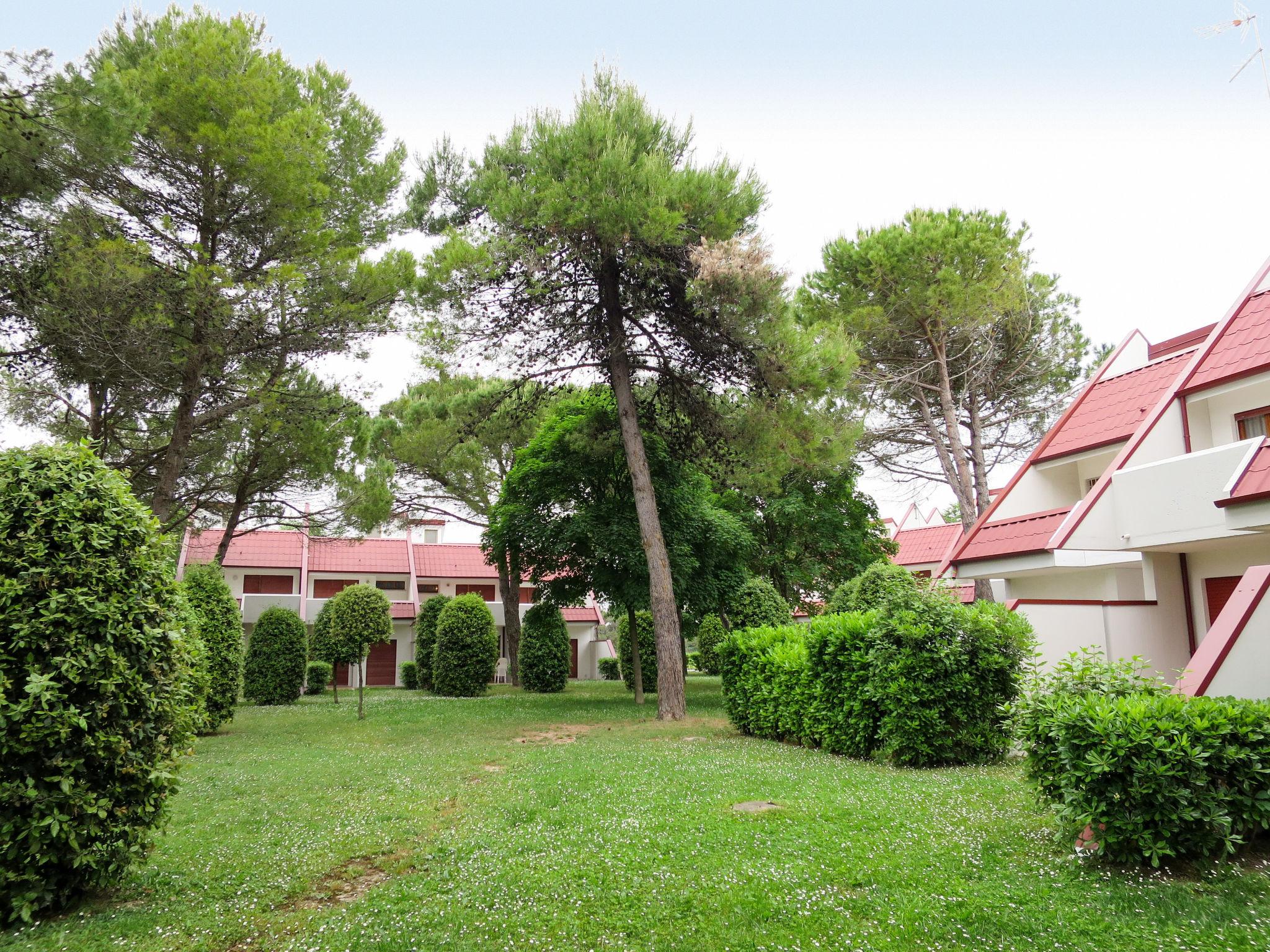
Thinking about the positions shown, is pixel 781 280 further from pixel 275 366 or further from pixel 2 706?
pixel 2 706

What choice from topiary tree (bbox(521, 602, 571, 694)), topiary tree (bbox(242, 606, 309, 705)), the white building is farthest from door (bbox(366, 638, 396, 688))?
topiary tree (bbox(242, 606, 309, 705))

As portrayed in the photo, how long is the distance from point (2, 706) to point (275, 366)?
1225 centimetres

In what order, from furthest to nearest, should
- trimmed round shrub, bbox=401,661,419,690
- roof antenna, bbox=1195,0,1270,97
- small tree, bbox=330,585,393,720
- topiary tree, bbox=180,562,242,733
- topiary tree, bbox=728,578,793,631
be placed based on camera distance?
1. trimmed round shrub, bbox=401,661,419,690
2. topiary tree, bbox=728,578,793,631
3. small tree, bbox=330,585,393,720
4. topiary tree, bbox=180,562,242,733
5. roof antenna, bbox=1195,0,1270,97

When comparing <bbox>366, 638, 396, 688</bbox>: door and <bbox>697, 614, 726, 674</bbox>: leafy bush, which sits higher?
<bbox>697, 614, 726, 674</bbox>: leafy bush

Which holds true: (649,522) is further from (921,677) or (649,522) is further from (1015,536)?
(921,677)

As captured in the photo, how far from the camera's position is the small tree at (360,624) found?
17266 mm

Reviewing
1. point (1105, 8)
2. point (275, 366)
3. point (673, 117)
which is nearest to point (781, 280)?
point (673, 117)

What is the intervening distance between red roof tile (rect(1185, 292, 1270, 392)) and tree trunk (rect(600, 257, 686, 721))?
909cm

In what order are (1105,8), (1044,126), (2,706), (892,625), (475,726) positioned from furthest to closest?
1. (475,726)
2. (1044,126)
3. (1105,8)
4. (892,625)
5. (2,706)

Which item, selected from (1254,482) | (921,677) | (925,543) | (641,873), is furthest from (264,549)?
(1254,482)

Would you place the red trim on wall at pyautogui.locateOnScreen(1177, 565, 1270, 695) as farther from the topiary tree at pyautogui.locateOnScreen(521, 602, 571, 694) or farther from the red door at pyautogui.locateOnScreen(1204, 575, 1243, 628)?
the topiary tree at pyautogui.locateOnScreen(521, 602, 571, 694)

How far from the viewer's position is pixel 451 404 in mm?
22469

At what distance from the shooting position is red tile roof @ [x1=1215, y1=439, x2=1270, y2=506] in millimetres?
8234

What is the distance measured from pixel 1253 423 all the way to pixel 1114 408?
2818mm
